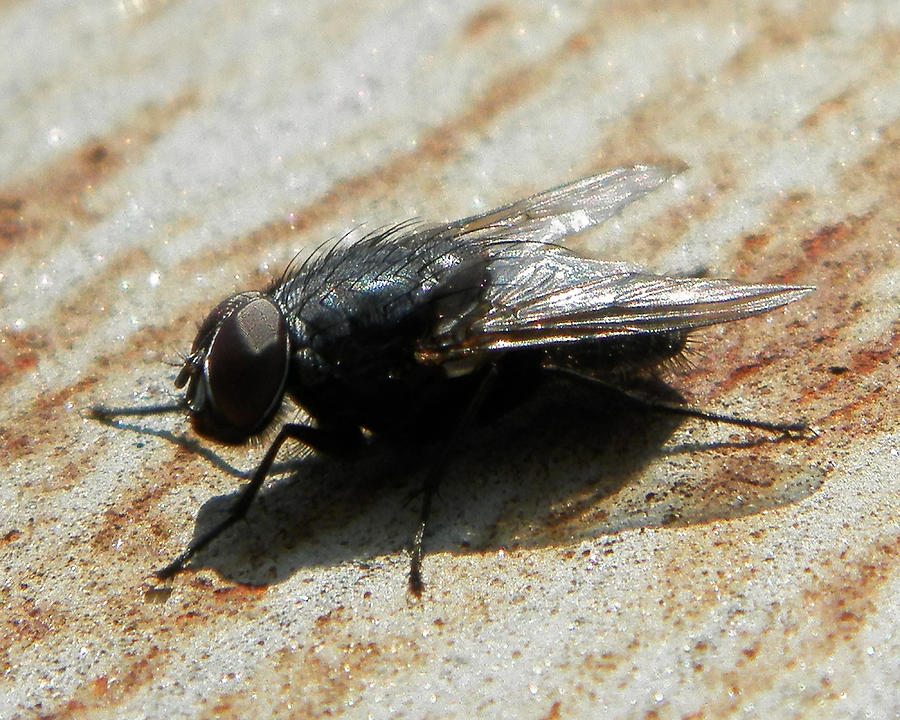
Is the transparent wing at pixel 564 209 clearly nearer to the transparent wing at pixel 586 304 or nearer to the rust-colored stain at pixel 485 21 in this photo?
the transparent wing at pixel 586 304

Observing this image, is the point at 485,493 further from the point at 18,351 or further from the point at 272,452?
the point at 18,351

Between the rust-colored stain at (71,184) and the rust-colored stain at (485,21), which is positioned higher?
the rust-colored stain at (71,184)

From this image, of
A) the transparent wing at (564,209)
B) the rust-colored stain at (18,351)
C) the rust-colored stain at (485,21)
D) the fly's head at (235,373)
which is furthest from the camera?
the rust-colored stain at (485,21)

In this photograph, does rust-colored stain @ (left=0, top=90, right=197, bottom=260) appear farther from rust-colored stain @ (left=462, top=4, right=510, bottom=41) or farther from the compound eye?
rust-colored stain @ (left=462, top=4, right=510, bottom=41)

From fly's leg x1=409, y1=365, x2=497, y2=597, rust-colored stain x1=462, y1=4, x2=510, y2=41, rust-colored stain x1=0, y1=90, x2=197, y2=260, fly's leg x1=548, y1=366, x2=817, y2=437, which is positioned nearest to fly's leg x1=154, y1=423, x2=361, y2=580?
fly's leg x1=409, y1=365, x2=497, y2=597

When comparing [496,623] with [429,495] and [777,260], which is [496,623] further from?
[777,260]

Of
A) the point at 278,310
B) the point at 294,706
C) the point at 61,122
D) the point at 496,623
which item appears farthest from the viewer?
the point at 61,122

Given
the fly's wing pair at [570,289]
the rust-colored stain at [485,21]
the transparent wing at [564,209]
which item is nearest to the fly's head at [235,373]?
the fly's wing pair at [570,289]

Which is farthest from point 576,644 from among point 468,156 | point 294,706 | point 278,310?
point 468,156
